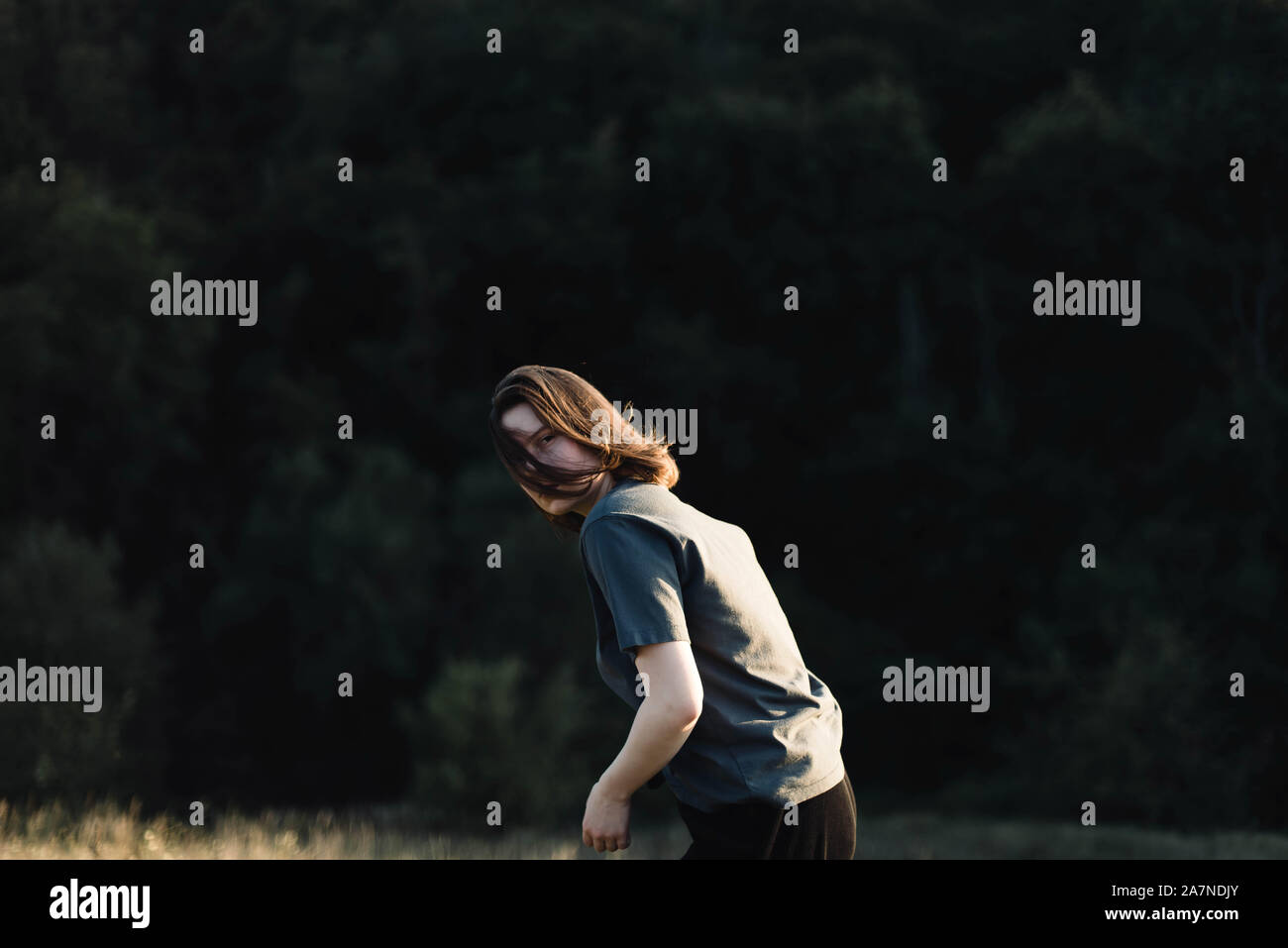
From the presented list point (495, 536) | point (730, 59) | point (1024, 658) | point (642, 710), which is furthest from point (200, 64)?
point (642, 710)

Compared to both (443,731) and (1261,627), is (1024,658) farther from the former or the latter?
(443,731)

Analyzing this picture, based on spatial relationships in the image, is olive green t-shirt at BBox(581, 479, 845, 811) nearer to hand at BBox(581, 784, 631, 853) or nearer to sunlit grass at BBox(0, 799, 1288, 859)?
hand at BBox(581, 784, 631, 853)

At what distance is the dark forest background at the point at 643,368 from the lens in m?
19.7

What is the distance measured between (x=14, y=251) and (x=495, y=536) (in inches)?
350

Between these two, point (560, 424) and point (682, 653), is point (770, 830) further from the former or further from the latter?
point (560, 424)

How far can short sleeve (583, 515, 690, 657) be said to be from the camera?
7.91 feet

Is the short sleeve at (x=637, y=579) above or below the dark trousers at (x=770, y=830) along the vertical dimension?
above

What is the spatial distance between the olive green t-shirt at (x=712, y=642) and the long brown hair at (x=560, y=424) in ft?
0.35

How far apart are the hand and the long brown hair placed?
0.60 meters

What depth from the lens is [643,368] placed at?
24.3 metres

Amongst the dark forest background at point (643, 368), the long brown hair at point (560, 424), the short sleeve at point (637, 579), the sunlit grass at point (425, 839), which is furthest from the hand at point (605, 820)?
the dark forest background at point (643, 368)

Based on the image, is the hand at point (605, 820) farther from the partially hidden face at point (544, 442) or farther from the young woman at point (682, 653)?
the partially hidden face at point (544, 442)

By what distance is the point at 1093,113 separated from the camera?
2234 centimetres

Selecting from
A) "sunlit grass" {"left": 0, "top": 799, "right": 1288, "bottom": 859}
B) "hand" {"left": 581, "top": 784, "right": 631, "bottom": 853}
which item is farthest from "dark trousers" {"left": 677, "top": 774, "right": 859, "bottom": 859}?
"sunlit grass" {"left": 0, "top": 799, "right": 1288, "bottom": 859}
